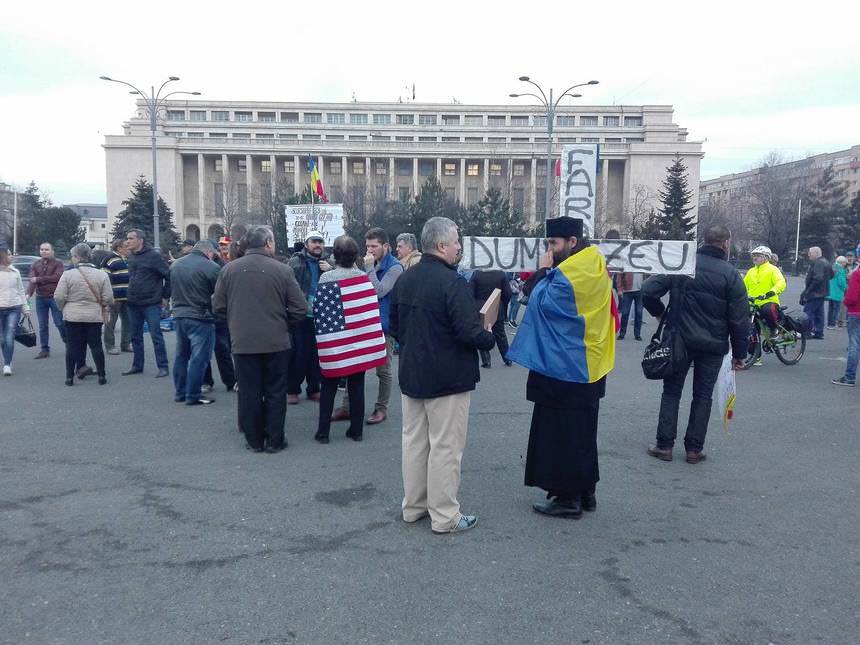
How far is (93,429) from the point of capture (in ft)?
24.2

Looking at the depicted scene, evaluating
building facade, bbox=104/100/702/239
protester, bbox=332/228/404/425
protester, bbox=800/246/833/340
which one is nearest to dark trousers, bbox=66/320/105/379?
protester, bbox=332/228/404/425

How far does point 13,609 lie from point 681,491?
14.8ft

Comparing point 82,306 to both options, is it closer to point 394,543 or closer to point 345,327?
point 345,327

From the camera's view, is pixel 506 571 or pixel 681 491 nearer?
pixel 506 571

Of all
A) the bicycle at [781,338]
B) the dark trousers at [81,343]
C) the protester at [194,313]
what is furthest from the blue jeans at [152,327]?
the bicycle at [781,338]

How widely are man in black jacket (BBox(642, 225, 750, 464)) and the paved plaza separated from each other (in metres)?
0.34

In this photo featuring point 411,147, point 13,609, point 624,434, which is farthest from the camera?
point 411,147

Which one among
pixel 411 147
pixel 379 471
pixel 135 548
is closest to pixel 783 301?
pixel 379 471

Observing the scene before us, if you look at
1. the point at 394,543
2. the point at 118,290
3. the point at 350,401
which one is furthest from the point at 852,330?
the point at 118,290

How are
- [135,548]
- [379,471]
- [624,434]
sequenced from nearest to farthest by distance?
[135,548] → [379,471] → [624,434]

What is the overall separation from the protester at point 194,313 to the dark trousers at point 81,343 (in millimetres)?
1884

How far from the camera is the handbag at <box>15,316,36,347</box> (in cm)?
1085

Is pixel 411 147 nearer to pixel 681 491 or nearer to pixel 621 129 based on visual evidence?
pixel 621 129

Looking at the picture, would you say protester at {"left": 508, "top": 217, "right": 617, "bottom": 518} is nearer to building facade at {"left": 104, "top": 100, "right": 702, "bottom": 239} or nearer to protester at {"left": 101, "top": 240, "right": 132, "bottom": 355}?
protester at {"left": 101, "top": 240, "right": 132, "bottom": 355}
